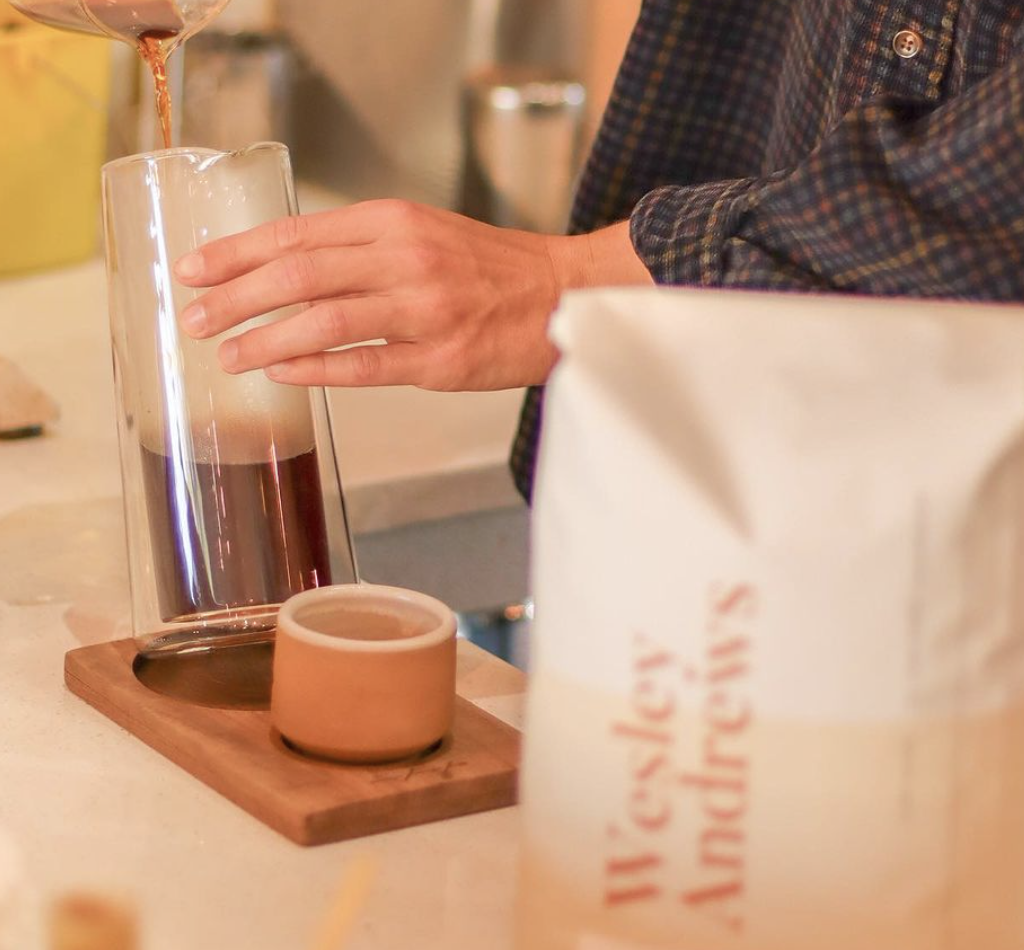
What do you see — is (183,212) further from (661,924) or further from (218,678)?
(661,924)

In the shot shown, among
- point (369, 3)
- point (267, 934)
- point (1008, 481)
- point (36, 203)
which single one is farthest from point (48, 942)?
point (369, 3)

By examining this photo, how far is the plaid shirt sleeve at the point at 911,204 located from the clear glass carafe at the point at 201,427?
22 centimetres

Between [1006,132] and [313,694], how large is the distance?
13.4 inches

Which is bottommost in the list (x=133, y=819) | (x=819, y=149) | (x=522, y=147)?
(x=133, y=819)

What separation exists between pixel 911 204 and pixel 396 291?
23cm

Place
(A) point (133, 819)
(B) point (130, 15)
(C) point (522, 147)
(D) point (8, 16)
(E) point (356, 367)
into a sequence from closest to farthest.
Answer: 1. (A) point (133, 819)
2. (E) point (356, 367)
3. (B) point (130, 15)
4. (D) point (8, 16)
5. (C) point (522, 147)

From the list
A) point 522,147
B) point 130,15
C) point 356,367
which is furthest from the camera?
point 522,147

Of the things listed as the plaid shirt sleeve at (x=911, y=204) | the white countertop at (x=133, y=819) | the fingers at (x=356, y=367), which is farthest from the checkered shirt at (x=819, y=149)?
the white countertop at (x=133, y=819)

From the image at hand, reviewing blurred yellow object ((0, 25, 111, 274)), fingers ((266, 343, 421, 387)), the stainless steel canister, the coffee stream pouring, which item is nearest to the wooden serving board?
fingers ((266, 343, 421, 387))

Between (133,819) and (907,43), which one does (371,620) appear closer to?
(133,819)

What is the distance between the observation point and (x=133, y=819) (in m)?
0.57

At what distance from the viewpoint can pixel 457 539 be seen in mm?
1193

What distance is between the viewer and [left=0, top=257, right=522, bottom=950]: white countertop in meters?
0.50

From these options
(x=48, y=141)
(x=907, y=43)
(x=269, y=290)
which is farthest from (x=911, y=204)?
(x=48, y=141)
